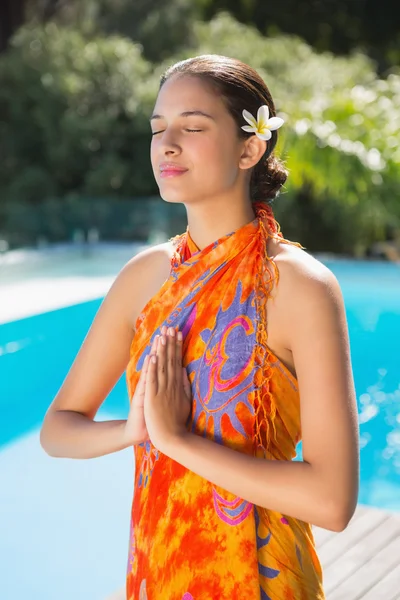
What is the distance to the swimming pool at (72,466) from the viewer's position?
342cm

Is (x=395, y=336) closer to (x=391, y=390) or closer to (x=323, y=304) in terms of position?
(x=391, y=390)

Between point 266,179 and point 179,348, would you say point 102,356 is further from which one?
point 266,179

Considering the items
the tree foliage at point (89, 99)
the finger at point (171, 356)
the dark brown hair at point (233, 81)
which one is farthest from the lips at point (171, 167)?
the tree foliage at point (89, 99)

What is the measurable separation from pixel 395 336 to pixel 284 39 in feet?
31.1

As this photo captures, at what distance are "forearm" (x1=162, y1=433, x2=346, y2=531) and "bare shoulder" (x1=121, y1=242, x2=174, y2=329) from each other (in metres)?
0.29

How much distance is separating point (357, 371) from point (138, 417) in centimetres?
522

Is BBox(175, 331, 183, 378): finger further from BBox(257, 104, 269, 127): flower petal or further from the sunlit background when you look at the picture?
the sunlit background

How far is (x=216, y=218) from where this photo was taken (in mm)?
1173

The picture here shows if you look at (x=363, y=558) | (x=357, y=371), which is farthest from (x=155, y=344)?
(x=357, y=371)

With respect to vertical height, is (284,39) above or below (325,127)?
above

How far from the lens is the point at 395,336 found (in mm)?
7023

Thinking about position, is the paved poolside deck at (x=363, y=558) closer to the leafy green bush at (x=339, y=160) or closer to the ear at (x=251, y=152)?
the ear at (x=251, y=152)

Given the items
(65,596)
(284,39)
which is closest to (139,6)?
(284,39)

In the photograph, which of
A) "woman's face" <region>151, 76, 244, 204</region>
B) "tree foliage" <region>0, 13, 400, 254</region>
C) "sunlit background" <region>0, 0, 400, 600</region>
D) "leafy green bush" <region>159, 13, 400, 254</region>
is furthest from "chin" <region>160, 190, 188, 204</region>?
"tree foliage" <region>0, 13, 400, 254</region>
